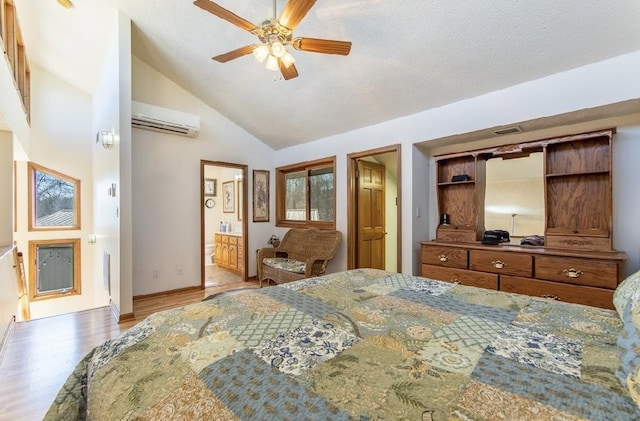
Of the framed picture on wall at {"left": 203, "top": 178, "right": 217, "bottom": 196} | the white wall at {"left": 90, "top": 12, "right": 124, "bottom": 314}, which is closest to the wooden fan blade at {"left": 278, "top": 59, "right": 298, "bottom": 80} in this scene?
the white wall at {"left": 90, "top": 12, "right": 124, "bottom": 314}

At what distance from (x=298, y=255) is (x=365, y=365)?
3.67 meters

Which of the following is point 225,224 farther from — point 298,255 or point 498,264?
point 498,264

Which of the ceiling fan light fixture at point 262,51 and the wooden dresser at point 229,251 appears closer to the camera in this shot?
the ceiling fan light fixture at point 262,51

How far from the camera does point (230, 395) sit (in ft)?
2.33

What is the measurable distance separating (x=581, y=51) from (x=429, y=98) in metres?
1.22

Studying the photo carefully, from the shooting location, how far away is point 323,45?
6.95 feet

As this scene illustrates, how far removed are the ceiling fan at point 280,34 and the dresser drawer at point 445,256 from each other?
7.20 ft

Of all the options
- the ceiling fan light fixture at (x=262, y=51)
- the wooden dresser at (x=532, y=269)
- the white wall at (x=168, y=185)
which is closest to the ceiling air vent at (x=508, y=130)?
the wooden dresser at (x=532, y=269)

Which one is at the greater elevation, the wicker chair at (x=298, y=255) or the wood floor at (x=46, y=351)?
the wicker chair at (x=298, y=255)

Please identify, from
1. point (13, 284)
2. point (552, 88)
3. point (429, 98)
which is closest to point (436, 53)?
point (429, 98)

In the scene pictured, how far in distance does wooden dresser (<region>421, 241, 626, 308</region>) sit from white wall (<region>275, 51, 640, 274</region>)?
1.36ft

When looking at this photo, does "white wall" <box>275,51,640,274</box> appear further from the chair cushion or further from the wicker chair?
the chair cushion

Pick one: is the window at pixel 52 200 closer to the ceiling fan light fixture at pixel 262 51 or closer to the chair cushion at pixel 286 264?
the chair cushion at pixel 286 264

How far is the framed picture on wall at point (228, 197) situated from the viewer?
6.43 m
